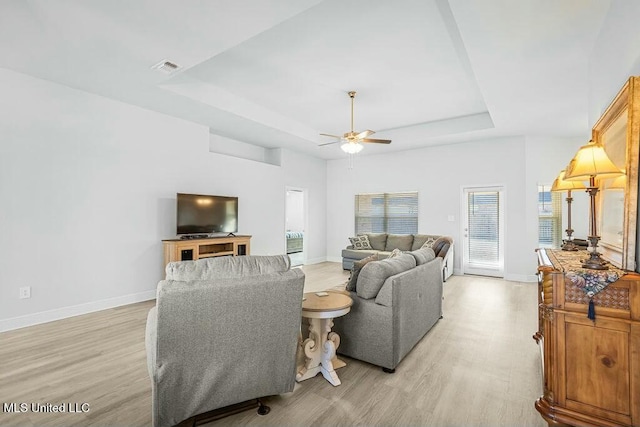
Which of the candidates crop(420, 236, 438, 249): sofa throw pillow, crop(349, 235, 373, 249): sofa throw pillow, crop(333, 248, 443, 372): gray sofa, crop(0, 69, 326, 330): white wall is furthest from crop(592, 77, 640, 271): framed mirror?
crop(0, 69, 326, 330): white wall

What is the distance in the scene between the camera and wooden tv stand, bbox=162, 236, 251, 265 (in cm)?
459

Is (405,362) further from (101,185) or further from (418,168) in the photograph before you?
(418,168)

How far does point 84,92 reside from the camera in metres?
4.02

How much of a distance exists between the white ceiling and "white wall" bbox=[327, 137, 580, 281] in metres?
0.64

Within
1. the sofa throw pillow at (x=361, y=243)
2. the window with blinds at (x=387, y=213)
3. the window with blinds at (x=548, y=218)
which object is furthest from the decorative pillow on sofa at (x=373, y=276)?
the window with blinds at (x=548, y=218)

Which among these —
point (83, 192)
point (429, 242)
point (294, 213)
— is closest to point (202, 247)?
point (83, 192)

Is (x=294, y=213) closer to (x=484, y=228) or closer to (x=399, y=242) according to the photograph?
(x=399, y=242)

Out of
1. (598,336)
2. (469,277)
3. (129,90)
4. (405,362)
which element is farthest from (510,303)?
(129,90)

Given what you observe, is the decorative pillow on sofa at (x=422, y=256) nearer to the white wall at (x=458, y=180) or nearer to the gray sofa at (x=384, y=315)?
the gray sofa at (x=384, y=315)

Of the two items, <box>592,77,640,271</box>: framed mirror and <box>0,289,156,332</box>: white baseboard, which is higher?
<box>592,77,640,271</box>: framed mirror

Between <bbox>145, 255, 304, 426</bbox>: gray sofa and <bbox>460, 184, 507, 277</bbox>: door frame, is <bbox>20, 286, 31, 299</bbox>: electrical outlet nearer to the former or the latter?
<bbox>145, 255, 304, 426</bbox>: gray sofa

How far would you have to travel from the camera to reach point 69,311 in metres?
3.87

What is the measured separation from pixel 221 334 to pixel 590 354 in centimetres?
212

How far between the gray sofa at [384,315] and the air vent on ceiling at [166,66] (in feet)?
9.85
